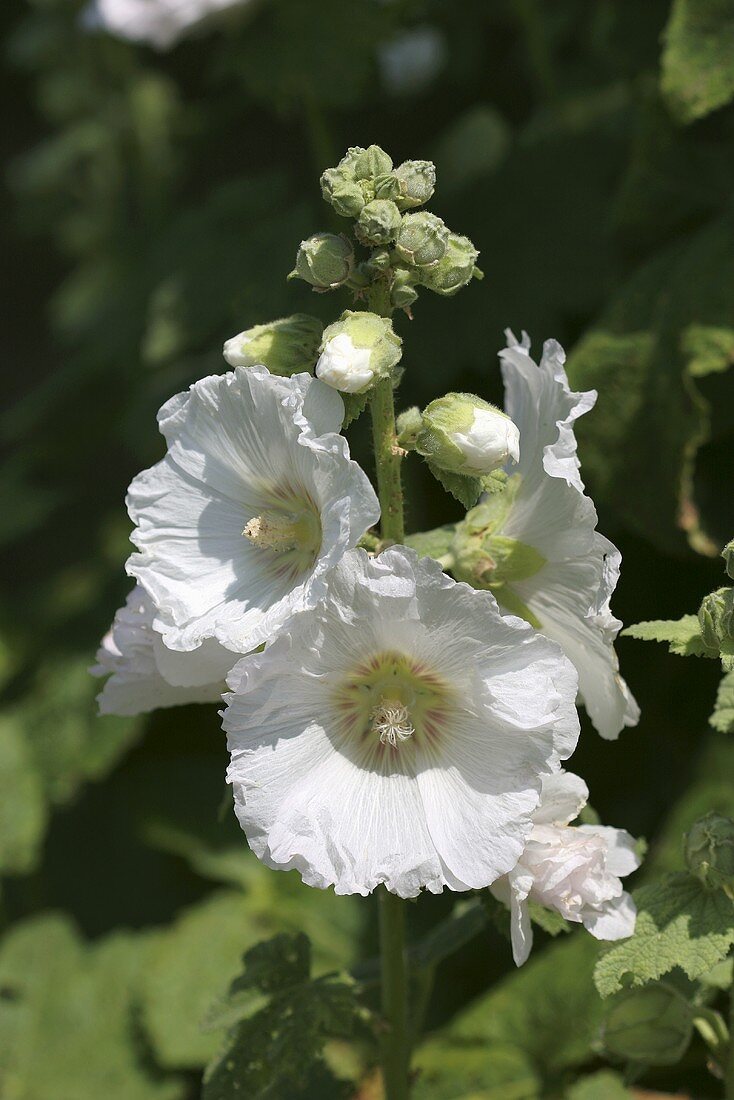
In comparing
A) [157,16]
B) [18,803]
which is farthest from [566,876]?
[157,16]

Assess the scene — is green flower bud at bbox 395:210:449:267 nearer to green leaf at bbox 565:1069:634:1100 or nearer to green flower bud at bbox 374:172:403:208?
green flower bud at bbox 374:172:403:208

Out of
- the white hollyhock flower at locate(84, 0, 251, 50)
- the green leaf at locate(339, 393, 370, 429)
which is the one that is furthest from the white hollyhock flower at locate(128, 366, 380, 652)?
the white hollyhock flower at locate(84, 0, 251, 50)

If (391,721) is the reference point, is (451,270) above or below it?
above

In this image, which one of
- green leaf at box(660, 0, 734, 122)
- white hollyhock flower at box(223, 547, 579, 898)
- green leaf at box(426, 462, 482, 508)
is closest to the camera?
white hollyhock flower at box(223, 547, 579, 898)

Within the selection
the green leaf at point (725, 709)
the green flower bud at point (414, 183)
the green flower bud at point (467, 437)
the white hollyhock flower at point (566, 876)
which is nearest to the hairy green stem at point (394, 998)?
the white hollyhock flower at point (566, 876)

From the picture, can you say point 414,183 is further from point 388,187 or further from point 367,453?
point 367,453
